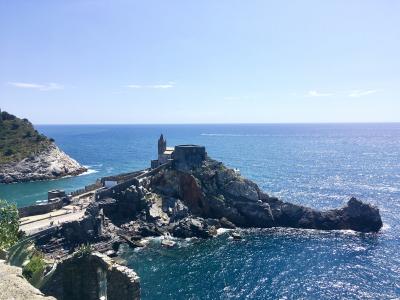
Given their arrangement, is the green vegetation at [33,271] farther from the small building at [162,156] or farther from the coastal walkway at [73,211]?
the small building at [162,156]

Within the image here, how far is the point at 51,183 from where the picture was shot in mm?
109875

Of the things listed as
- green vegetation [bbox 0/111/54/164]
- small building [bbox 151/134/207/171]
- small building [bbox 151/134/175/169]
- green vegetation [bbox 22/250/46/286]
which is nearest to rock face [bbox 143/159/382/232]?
small building [bbox 151/134/207/171]

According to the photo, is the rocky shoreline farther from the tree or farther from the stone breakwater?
the stone breakwater

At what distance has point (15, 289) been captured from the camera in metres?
11.6

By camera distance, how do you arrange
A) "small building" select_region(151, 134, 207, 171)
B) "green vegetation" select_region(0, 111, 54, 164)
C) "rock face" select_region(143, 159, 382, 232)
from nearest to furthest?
"rock face" select_region(143, 159, 382, 232), "small building" select_region(151, 134, 207, 171), "green vegetation" select_region(0, 111, 54, 164)

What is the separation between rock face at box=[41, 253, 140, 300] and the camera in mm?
21375

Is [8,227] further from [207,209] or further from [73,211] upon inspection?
[207,209]

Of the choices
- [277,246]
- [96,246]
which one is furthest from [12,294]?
[277,246]

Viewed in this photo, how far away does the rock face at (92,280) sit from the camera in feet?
70.1

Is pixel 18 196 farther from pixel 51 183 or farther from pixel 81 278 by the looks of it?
pixel 81 278

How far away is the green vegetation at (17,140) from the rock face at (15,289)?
388 feet

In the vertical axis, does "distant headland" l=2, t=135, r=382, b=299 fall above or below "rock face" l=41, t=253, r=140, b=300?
below

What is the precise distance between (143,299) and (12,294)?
112 ft

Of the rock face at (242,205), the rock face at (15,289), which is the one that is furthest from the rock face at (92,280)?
the rock face at (242,205)
